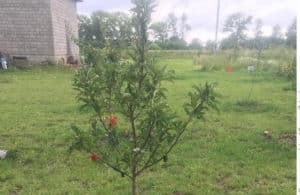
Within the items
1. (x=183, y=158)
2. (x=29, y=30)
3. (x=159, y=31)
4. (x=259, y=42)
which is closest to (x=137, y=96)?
(x=159, y=31)

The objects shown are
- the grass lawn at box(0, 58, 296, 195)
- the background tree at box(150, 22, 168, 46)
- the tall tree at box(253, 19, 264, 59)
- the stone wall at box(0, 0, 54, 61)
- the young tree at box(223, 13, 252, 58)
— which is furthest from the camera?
the young tree at box(223, 13, 252, 58)

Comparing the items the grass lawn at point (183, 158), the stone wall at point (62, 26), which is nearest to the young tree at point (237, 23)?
the stone wall at point (62, 26)

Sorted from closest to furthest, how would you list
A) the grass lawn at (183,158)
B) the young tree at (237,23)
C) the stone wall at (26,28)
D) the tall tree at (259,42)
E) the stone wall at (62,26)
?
the grass lawn at (183,158), the tall tree at (259,42), the stone wall at (26,28), the stone wall at (62,26), the young tree at (237,23)

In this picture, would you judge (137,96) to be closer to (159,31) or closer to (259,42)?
(159,31)

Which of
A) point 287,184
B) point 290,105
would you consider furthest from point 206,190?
point 290,105

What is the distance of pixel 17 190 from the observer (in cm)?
410

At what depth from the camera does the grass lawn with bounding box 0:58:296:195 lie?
4121 millimetres

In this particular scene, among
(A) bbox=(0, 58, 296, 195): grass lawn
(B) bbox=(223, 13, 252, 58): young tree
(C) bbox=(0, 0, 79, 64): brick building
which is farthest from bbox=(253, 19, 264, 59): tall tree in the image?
(B) bbox=(223, 13, 252, 58): young tree

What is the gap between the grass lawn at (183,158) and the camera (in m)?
4.12

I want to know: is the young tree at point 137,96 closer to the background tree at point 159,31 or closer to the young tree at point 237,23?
the background tree at point 159,31

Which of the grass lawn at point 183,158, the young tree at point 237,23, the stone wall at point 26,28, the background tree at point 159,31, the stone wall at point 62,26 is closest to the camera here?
the background tree at point 159,31

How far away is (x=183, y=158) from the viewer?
4969 mm

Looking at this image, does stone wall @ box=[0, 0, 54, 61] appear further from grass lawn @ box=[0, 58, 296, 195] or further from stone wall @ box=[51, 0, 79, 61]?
grass lawn @ box=[0, 58, 296, 195]

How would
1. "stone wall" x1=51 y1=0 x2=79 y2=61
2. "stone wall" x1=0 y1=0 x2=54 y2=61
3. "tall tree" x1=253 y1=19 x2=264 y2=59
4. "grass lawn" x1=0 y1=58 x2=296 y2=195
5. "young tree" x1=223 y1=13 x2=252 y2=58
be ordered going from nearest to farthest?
"grass lawn" x1=0 y1=58 x2=296 y2=195 → "tall tree" x1=253 y1=19 x2=264 y2=59 → "stone wall" x1=0 y1=0 x2=54 y2=61 → "stone wall" x1=51 y1=0 x2=79 y2=61 → "young tree" x1=223 y1=13 x2=252 y2=58
